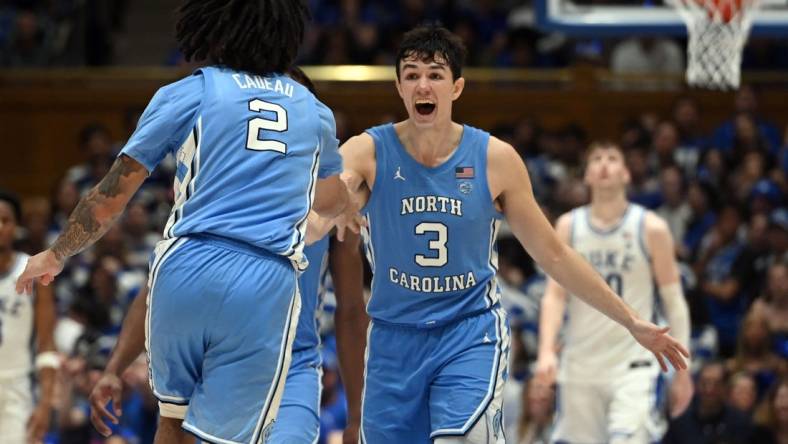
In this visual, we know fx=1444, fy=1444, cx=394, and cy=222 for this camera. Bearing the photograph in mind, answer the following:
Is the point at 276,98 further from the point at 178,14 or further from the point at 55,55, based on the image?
the point at 55,55

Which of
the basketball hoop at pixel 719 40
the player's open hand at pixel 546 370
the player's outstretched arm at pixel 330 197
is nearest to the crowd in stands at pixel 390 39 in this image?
the basketball hoop at pixel 719 40

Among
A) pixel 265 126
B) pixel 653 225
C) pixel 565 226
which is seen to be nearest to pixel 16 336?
pixel 565 226

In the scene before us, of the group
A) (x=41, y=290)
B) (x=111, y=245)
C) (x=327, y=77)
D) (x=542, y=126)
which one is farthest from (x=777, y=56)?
(x=41, y=290)

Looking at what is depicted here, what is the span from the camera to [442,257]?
644 cm

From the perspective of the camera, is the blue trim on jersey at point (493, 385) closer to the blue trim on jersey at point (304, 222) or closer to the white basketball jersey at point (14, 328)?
the blue trim on jersey at point (304, 222)

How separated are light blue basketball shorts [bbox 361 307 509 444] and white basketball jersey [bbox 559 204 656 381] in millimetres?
2724

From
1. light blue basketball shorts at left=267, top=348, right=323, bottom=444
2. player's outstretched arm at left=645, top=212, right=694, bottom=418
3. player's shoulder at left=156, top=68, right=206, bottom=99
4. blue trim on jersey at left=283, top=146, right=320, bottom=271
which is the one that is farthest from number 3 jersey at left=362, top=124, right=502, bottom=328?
player's outstretched arm at left=645, top=212, right=694, bottom=418

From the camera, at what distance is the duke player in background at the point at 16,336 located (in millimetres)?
8758

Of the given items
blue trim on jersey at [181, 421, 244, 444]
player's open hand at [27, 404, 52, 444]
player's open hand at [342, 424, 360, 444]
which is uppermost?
blue trim on jersey at [181, 421, 244, 444]

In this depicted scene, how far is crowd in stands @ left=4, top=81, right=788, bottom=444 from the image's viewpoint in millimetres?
11445

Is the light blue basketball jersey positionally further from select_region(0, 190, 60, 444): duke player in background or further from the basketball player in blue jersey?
select_region(0, 190, 60, 444): duke player in background

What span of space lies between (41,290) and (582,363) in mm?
3447

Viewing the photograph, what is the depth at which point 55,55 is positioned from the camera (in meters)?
17.8

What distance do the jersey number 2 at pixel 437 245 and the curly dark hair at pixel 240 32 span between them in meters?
1.37
